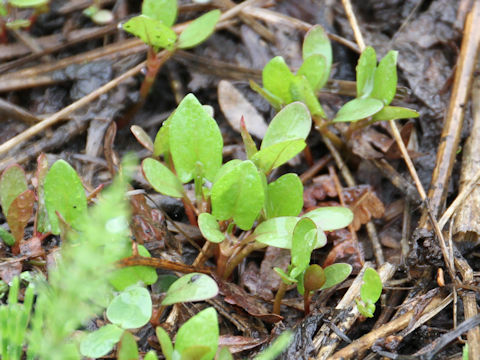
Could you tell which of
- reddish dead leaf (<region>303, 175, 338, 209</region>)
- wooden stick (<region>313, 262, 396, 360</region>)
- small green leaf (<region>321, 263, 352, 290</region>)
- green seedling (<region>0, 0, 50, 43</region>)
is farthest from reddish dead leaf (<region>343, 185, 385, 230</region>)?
green seedling (<region>0, 0, 50, 43</region>)

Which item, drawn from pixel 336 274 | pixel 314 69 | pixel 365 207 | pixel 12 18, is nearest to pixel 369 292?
pixel 336 274

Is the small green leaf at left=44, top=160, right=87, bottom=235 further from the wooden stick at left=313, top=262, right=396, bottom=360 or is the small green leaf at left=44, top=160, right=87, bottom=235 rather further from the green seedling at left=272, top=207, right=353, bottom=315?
the wooden stick at left=313, top=262, right=396, bottom=360

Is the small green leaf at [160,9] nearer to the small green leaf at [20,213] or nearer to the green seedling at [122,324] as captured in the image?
the small green leaf at [20,213]

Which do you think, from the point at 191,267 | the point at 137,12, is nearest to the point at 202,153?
the point at 191,267

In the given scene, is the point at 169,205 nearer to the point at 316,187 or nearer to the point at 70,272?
the point at 316,187

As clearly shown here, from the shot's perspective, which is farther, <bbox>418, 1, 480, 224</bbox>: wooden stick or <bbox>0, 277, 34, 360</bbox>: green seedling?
<bbox>418, 1, 480, 224</bbox>: wooden stick

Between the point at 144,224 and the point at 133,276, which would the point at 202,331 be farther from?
the point at 144,224
